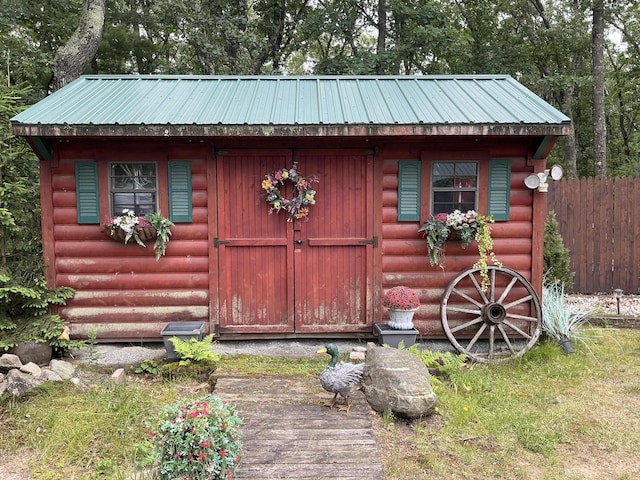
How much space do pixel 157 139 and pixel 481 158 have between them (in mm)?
3666

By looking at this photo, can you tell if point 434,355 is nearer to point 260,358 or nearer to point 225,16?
point 260,358

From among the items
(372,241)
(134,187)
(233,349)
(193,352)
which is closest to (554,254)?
(372,241)

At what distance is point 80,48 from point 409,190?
268 inches

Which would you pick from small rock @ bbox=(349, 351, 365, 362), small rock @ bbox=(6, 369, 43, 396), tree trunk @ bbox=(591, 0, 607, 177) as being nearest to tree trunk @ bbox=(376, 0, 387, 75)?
tree trunk @ bbox=(591, 0, 607, 177)

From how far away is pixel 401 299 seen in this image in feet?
16.6

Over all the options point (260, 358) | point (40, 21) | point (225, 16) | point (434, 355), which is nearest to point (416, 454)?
point (434, 355)

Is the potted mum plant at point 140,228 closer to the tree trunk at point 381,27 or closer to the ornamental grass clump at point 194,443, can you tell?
the ornamental grass clump at point 194,443

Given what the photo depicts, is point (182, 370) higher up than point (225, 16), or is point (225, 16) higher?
point (225, 16)

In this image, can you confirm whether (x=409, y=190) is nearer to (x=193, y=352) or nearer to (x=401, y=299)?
(x=401, y=299)

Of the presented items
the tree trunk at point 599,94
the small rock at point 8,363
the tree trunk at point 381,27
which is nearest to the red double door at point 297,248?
the small rock at point 8,363

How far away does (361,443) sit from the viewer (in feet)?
10.9

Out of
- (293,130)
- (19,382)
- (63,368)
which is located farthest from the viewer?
(293,130)

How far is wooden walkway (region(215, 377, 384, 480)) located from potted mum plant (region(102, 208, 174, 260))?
1731mm

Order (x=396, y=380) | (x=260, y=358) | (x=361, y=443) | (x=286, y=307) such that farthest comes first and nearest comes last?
(x=286, y=307) < (x=260, y=358) < (x=396, y=380) < (x=361, y=443)
